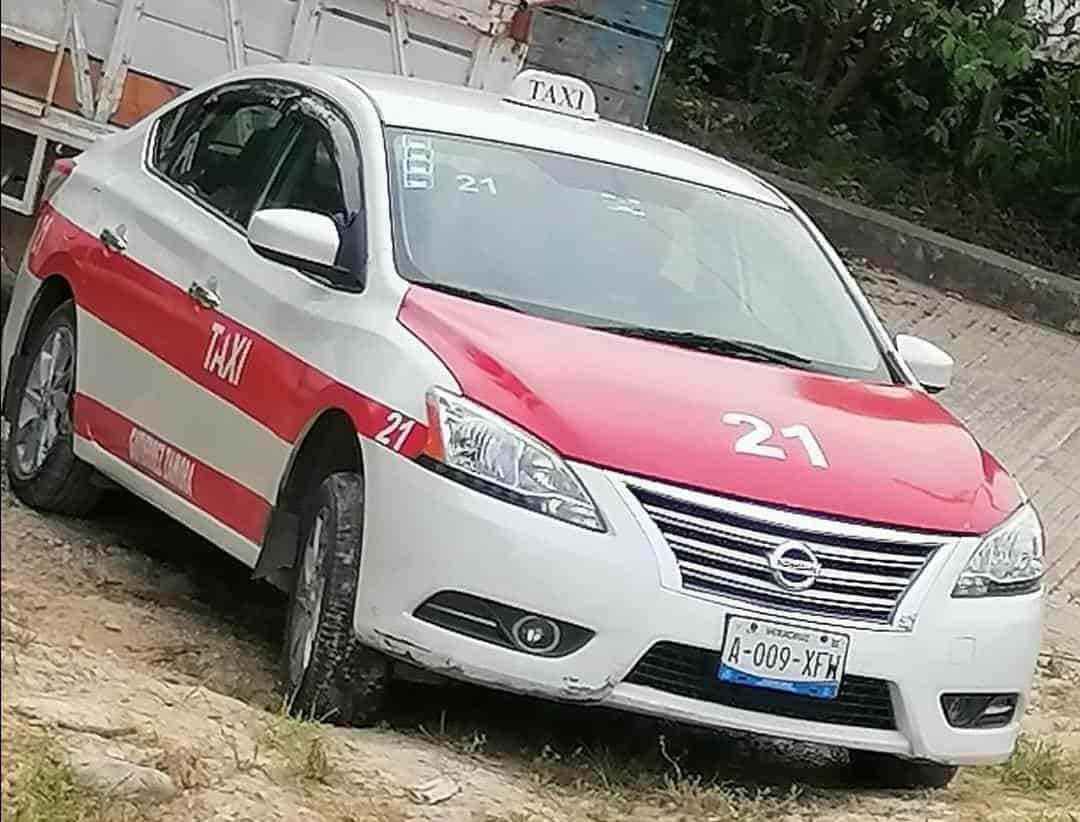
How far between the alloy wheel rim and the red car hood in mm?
1738

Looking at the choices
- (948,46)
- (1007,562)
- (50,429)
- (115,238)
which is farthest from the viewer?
(948,46)

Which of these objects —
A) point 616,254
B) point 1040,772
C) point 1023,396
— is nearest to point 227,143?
point 616,254

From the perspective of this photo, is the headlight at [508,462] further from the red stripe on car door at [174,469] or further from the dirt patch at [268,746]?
the red stripe on car door at [174,469]

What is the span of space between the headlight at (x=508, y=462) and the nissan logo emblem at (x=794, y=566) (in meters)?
0.42

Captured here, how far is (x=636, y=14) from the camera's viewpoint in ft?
39.0

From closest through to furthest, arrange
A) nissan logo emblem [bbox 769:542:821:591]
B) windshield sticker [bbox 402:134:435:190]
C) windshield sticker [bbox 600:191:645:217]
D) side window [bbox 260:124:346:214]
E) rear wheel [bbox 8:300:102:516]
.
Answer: nissan logo emblem [bbox 769:542:821:591]
windshield sticker [bbox 402:134:435:190]
side window [bbox 260:124:346:214]
windshield sticker [bbox 600:191:645:217]
rear wheel [bbox 8:300:102:516]

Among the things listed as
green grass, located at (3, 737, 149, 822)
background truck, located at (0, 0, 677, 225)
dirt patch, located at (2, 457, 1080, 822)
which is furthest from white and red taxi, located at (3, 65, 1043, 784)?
background truck, located at (0, 0, 677, 225)

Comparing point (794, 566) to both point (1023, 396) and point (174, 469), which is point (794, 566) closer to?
point (174, 469)

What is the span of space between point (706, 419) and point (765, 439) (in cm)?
15

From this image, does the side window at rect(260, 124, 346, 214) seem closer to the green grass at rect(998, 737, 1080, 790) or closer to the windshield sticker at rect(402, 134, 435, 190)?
the windshield sticker at rect(402, 134, 435, 190)

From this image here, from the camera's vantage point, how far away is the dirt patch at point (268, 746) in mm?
4258

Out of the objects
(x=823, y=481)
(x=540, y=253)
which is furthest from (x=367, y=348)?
(x=823, y=481)

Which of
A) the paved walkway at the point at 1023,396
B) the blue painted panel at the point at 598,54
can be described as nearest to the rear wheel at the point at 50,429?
the paved walkway at the point at 1023,396

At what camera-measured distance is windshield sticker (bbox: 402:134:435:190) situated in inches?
239
